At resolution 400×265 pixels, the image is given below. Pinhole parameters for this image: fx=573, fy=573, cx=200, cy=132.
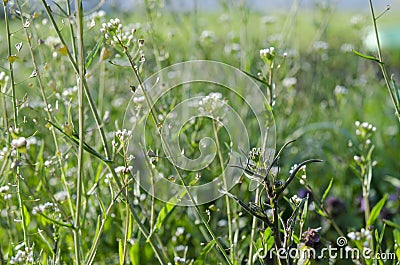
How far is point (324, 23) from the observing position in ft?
7.68

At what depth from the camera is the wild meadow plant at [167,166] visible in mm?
998

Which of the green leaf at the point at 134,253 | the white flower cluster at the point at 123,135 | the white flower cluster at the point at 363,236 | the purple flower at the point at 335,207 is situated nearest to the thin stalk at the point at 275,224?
the white flower cluster at the point at 363,236


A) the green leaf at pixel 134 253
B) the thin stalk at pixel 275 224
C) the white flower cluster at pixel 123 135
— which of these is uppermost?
the white flower cluster at pixel 123 135

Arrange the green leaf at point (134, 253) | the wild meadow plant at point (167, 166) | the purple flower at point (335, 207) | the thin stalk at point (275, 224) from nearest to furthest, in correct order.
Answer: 1. the thin stalk at point (275, 224)
2. the wild meadow plant at point (167, 166)
3. the green leaf at point (134, 253)
4. the purple flower at point (335, 207)

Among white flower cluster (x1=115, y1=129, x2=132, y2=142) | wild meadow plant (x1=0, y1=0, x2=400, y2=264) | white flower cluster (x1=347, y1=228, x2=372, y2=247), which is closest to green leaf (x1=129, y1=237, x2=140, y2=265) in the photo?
wild meadow plant (x1=0, y1=0, x2=400, y2=264)

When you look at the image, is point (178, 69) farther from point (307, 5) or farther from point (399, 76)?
point (399, 76)

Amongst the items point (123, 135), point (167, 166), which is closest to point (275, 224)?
point (123, 135)

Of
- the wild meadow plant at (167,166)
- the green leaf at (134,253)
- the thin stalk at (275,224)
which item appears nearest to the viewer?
the thin stalk at (275,224)

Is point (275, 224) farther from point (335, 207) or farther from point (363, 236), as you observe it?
point (335, 207)

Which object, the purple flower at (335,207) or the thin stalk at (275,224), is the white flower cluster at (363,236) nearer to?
the thin stalk at (275,224)

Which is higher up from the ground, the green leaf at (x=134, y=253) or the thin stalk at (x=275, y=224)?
the green leaf at (x=134, y=253)

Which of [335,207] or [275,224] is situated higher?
[335,207]

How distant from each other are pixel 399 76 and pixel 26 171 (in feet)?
9.05

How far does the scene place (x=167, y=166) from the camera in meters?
1.71
